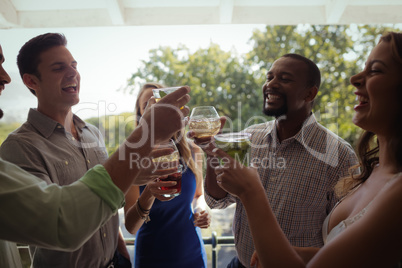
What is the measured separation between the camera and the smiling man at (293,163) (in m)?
2.09

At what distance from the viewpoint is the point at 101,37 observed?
666cm

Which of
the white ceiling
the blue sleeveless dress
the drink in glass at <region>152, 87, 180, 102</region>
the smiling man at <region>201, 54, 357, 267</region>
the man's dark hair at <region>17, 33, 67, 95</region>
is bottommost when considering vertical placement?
the blue sleeveless dress

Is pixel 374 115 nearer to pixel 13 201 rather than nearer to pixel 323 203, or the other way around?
pixel 323 203

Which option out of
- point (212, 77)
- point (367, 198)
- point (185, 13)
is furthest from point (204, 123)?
point (212, 77)

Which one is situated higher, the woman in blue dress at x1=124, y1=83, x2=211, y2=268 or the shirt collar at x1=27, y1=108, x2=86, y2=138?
the shirt collar at x1=27, y1=108, x2=86, y2=138

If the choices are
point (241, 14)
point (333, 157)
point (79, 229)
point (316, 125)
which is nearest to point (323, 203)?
point (333, 157)

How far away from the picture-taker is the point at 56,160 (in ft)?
5.91

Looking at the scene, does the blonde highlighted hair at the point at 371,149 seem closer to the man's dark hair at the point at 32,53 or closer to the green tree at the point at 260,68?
the man's dark hair at the point at 32,53

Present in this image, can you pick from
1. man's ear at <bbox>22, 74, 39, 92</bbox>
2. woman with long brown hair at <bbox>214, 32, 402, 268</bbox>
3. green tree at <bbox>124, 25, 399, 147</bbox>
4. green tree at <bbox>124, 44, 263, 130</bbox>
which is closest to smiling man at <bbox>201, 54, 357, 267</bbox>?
woman with long brown hair at <bbox>214, 32, 402, 268</bbox>

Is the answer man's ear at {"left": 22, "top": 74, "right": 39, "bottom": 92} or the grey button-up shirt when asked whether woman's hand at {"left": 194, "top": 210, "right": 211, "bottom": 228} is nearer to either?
the grey button-up shirt

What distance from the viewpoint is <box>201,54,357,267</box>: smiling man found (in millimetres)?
2090

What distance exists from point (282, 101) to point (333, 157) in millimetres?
623

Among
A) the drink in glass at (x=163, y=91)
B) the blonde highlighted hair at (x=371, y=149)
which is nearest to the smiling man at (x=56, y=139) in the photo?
the drink in glass at (x=163, y=91)

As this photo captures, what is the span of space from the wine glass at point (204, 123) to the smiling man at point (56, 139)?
85cm
